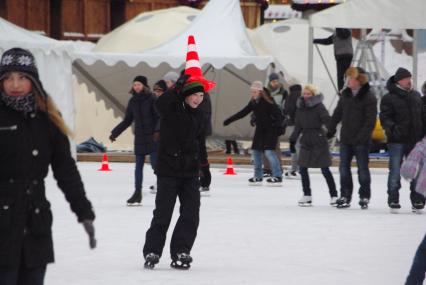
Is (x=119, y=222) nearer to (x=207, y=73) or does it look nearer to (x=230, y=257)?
(x=230, y=257)

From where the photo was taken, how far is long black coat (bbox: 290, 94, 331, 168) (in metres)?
15.1

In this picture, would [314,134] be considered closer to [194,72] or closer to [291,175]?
[194,72]

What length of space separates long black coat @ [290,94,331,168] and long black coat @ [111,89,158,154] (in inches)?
68.2

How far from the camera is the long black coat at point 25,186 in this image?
5750 mm

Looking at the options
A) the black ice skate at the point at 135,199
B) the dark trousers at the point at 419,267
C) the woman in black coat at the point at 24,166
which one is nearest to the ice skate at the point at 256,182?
the black ice skate at the point at 135,199

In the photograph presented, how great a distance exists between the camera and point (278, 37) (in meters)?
32.9

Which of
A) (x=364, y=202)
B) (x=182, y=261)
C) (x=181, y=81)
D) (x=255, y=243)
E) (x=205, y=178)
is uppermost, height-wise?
(x=181, y=81)

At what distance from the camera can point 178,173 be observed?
31.6ft

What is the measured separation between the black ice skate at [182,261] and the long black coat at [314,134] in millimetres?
5644

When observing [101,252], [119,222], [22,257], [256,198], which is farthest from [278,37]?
→ [22,257]

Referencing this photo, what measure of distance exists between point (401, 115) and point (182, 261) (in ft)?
17.2

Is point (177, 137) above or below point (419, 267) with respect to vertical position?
above

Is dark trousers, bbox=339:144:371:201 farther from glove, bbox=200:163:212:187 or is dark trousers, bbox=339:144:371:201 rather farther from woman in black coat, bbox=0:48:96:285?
woman in black coat, bbox=0:48:96:285

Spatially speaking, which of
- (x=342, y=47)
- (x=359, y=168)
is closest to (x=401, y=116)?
(x=359, y=168)
